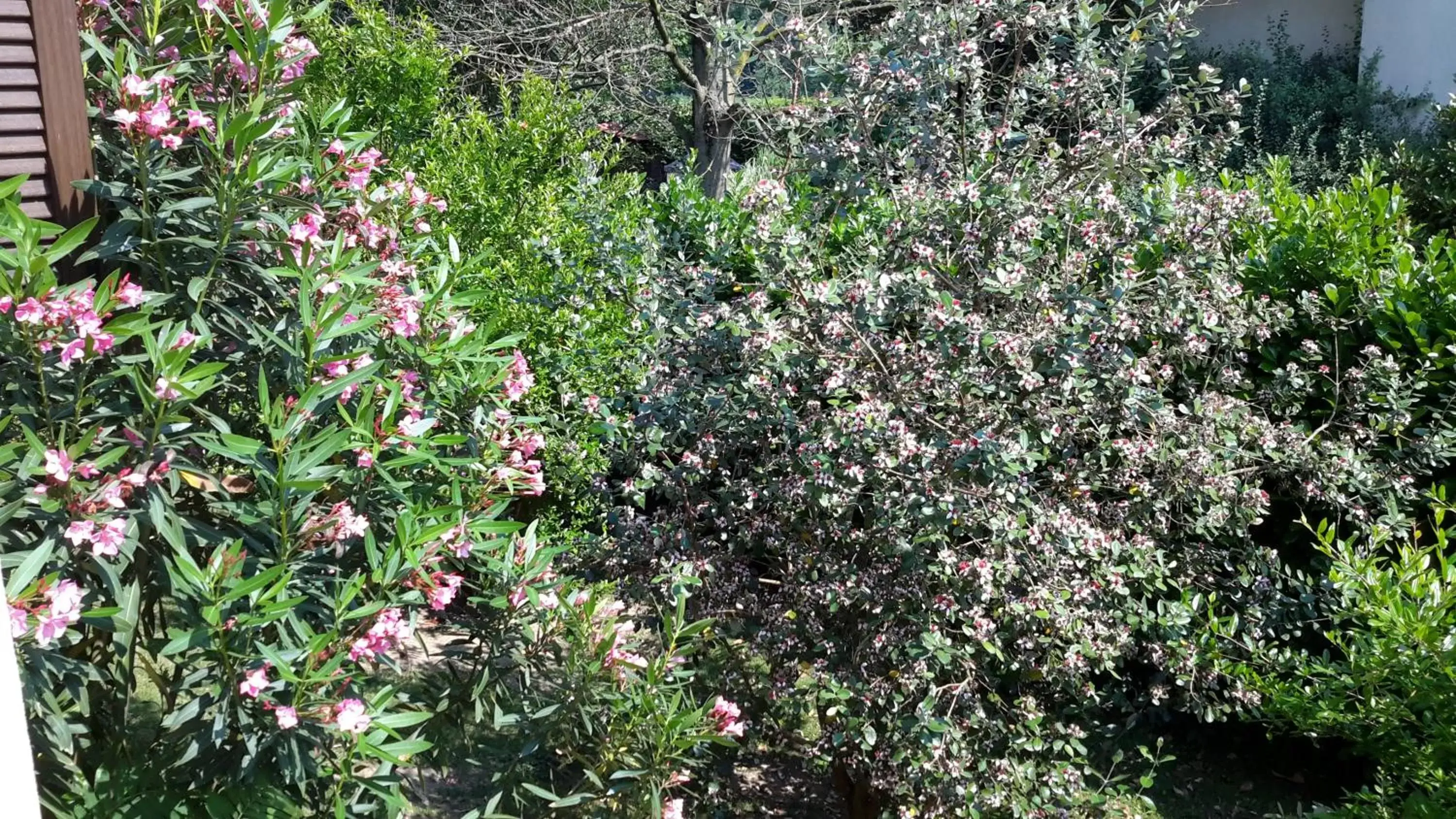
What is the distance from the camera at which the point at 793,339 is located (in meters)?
3.34

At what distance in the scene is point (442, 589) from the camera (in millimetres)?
2338

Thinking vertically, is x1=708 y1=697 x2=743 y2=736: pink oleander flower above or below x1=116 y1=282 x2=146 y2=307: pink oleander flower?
below

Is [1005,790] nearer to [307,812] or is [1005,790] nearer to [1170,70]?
[307,812]

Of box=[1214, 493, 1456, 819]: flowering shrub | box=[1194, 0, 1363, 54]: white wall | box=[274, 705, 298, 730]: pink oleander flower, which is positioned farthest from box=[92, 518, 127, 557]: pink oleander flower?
box=[1194, 0, 1363, 54]: white wall

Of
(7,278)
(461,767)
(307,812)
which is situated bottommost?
(461,767)

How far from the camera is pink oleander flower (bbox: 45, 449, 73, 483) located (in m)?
1.96

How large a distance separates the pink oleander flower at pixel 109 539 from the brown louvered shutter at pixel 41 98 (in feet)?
3.28

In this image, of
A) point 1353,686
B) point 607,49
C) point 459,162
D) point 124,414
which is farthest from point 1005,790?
point 607,49

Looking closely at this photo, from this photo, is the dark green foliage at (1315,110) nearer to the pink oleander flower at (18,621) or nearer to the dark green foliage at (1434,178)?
the dark green foliage at (1434,178)

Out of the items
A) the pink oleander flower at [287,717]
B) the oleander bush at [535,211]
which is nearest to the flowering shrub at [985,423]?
the oleander bush at [535,211]

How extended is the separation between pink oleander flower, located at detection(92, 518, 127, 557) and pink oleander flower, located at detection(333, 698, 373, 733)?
0.50 m

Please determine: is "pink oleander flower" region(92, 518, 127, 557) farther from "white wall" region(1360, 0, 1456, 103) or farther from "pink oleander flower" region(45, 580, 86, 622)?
"white wall" region(1360, 0, 1456, 103)

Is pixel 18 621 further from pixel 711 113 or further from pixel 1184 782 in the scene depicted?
pixel 711 113

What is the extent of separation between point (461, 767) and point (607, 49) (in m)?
9.96
